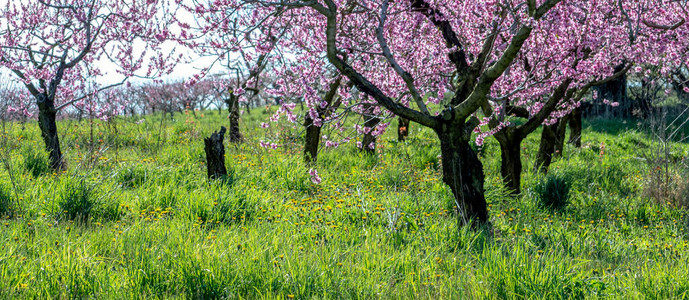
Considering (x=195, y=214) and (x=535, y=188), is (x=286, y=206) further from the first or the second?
(x=535, y=188)

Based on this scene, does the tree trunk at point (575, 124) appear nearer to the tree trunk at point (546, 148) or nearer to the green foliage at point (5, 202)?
the tree trunk at point (546, 148)

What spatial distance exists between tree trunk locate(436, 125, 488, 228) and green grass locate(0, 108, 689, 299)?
0.28m

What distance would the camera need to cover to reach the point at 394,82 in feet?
24.0

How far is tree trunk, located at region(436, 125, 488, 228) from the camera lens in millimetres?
5156

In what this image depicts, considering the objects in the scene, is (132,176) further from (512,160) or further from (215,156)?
(512,160)

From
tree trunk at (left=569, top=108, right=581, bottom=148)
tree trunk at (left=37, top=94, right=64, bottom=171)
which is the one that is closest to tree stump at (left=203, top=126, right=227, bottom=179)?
tree trunk at (left=37, top=94, right=64, bottom=171)

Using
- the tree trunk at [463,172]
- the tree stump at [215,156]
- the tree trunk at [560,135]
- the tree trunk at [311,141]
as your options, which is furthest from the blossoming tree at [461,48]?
the tree trunk at [560,135]

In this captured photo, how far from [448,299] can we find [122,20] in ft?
28.3

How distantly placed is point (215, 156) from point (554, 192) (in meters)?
4.88

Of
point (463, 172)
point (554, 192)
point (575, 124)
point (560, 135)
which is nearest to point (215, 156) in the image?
point (463, 172)

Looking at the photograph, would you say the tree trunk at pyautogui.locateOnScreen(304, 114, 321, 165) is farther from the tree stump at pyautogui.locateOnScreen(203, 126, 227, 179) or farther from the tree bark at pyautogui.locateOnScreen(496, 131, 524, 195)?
the tree bark at pyautogui.locateOnScreen(496, 131, 524, 195)

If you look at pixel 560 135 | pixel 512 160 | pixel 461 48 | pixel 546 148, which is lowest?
pixel 512 160

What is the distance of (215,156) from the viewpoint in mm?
7359

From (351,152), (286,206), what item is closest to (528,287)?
(286,206)
